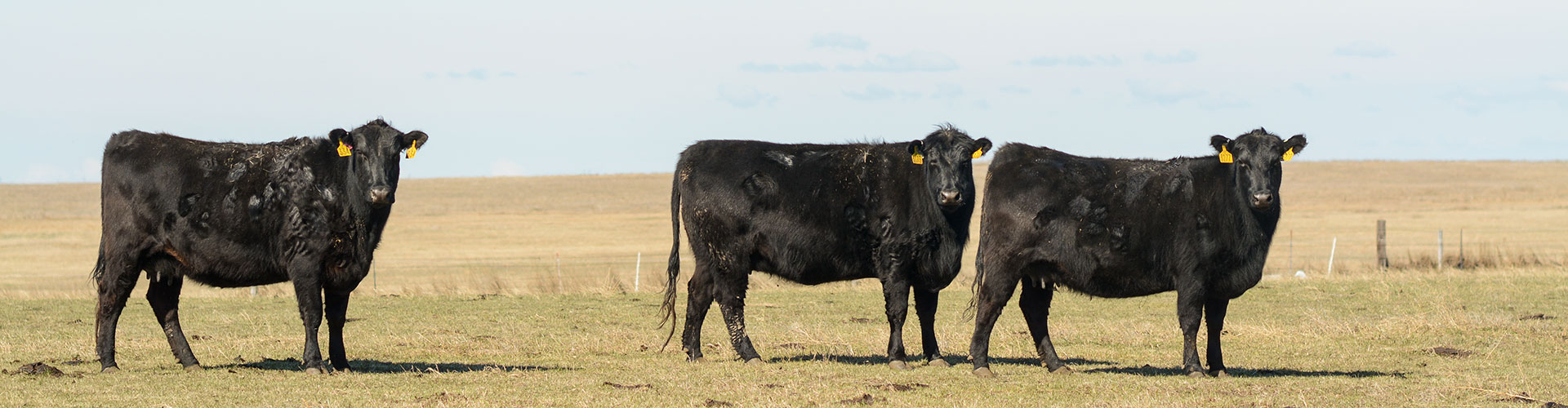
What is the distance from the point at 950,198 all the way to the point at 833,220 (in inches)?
49.1

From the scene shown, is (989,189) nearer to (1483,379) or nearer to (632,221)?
(1483,379)

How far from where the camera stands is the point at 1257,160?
11.5 meters

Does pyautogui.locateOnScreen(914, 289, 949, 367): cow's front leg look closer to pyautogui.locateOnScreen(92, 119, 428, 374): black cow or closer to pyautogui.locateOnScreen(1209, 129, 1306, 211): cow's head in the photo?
pyautogui.locateOnScreen(1209, 129, 1306, 211): cow's head

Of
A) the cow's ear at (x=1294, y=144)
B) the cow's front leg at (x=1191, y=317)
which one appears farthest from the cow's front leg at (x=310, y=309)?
the cow's ear at (x=1294, y=144)

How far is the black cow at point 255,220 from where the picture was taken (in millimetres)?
12055

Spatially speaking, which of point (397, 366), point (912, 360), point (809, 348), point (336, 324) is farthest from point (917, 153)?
point (336, 324)

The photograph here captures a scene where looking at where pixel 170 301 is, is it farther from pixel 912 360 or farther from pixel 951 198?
pixel 951 198

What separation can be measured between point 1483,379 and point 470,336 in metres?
10.3

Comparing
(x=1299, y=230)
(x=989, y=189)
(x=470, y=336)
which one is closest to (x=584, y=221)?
(x=1299, y=230)

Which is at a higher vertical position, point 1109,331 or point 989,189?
point 989,189

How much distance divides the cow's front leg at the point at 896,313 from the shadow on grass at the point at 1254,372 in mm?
1597

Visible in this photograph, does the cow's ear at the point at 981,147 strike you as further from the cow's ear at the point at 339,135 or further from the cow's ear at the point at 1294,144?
the cow's ear at the point at 339,135

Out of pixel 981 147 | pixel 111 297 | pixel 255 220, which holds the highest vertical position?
pixel 981 147

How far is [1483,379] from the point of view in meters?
11.4
